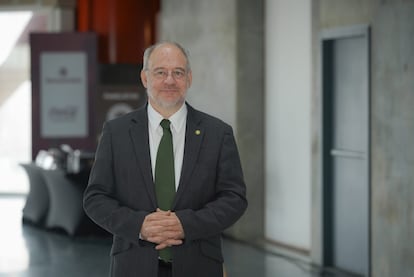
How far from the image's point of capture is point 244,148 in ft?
32.9

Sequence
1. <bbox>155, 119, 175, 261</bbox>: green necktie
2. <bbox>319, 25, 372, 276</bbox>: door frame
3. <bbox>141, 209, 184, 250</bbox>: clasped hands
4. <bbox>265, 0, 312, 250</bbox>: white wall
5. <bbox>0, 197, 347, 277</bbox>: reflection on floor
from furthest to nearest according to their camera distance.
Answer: <bbox>265, 0, 312, 250</bbox>: white wall < <bbox>0, 197, 347, 277</bbox>: reflection on floor < <bbox>319, 25, 372, 276</bbox>: door frame < <bbox>155, 119, 175, 261</bbox>: green necktie < <bbox>141, 209, 184, 250</bbox>: clasped hands

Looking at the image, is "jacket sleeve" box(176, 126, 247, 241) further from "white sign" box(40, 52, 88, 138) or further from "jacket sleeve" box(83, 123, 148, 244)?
"white sign" box(40, 52, 88, 138)

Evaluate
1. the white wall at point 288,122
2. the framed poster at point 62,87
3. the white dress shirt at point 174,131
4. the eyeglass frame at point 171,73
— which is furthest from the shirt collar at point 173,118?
the framed poster at point 62,87

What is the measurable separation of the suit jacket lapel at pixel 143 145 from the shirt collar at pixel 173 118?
24 millimetres

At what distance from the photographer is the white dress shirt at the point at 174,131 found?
3.13 meters

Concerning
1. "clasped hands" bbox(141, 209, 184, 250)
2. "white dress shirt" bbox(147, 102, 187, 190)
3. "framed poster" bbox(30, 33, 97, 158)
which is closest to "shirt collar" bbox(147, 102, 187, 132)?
"white dress shirt" bbox(147, 102, 187, 190)

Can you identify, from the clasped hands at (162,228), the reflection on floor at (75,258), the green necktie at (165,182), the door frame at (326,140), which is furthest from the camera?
the reflection on floor at (75,258)

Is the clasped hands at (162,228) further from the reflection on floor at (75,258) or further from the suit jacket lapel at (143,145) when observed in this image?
the reflection on floor at (75,258)

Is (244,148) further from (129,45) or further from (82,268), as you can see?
(129,45)

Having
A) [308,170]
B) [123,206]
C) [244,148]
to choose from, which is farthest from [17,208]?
[123,206]

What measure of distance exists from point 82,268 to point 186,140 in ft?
19.0

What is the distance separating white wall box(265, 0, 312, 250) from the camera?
9227mm

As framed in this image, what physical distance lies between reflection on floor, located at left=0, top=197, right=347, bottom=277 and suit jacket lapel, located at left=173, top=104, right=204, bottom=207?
5174mm

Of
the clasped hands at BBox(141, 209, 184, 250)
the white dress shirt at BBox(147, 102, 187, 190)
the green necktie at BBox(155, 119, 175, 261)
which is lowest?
the clasped hands at BBox(141, 209, 184, 250)
